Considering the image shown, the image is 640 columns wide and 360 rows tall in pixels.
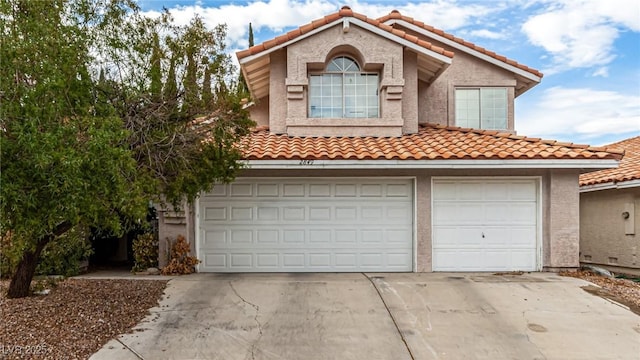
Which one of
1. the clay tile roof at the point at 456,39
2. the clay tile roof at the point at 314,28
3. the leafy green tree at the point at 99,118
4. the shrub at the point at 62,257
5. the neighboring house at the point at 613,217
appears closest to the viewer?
the leafy green tree at the point at 99,118

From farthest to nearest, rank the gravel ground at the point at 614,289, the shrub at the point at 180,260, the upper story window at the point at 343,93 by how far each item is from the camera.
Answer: the upper story window at the point at 343,93 → the shrub at the point at 180,260 → the gravel ground at the point at 614,289

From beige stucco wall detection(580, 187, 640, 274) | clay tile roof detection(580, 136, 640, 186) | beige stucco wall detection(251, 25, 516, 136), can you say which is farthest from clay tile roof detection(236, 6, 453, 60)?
beige stucco wall detection(580, 187, 640, 274)

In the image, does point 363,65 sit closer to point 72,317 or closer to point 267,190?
point 267,190

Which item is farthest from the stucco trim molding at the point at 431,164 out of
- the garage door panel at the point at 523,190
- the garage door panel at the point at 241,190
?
the garage door panel at the point at 241,190

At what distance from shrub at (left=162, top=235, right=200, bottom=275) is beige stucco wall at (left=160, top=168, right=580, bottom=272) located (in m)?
0.23

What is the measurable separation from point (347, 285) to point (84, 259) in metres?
6.40

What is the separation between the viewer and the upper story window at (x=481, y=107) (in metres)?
13.9

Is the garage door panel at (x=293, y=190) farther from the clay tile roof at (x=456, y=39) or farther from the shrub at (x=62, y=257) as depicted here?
the clay tile roof at (x=456, y=39)

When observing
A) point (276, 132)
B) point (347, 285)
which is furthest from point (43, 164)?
point (276, 132)

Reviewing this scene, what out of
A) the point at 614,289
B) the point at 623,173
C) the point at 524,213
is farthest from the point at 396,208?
the point at 623,173

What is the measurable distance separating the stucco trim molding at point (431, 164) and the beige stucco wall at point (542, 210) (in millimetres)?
549

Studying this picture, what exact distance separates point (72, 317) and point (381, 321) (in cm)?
487

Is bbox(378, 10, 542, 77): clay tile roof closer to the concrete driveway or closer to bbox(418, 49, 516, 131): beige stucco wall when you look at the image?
bbox(418, 49, 516, 131): beige stucco wall

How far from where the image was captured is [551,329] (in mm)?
6918
